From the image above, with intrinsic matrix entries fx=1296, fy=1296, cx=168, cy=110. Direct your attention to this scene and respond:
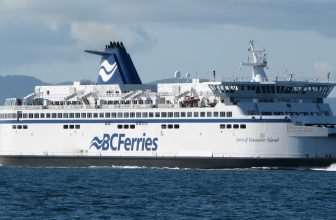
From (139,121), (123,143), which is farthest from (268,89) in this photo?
(123,143)

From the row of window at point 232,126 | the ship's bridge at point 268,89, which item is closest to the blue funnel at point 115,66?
the ship's bridge at point 268,89

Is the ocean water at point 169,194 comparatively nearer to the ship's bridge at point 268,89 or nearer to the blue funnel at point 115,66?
the ship's bridge at point 268,89

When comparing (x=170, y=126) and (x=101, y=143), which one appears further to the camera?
(x=101, y=143)

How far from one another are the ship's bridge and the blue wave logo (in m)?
8.14

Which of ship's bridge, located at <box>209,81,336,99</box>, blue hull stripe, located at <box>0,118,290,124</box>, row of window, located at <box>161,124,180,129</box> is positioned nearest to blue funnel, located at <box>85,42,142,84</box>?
blue hull stripe, located at <box>0,118,290,124</box>

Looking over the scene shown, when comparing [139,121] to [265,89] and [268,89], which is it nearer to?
[265,89]

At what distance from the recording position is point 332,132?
7706cm

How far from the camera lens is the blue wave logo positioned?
83363mm

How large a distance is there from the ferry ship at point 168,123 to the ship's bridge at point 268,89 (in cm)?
6

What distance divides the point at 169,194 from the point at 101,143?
73.5 ft

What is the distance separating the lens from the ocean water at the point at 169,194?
53.6 metres

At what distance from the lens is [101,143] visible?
8369 cm

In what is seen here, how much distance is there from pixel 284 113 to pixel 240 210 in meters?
Result: 24.6

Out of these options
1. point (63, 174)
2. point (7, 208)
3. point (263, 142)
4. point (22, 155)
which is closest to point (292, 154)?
point (263, 142)
